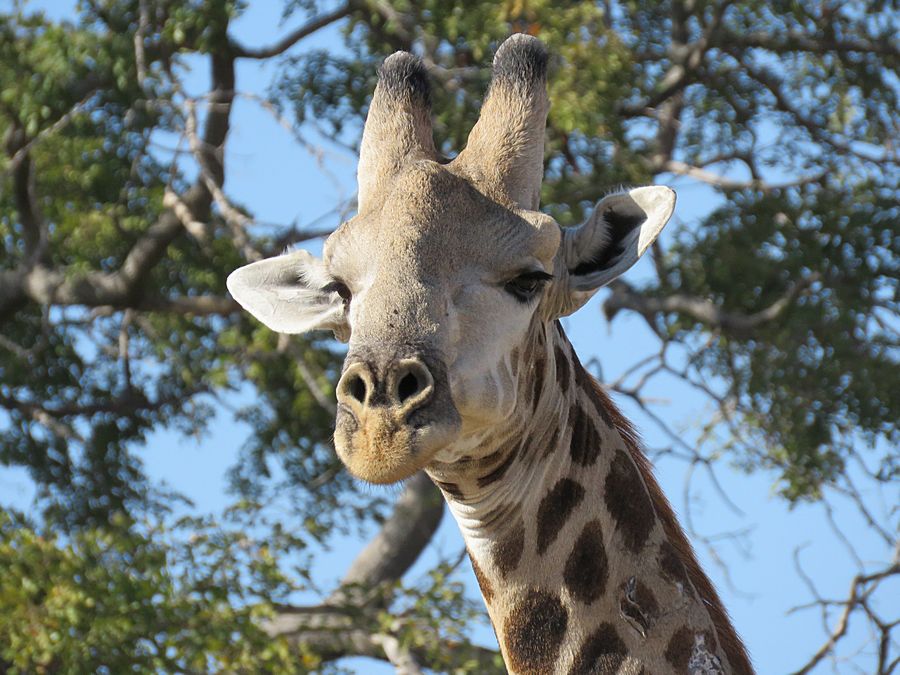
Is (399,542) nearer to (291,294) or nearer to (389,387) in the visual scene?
(291,294)

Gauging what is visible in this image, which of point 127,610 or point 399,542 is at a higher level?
point 399,542

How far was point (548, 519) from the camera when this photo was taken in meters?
3.97

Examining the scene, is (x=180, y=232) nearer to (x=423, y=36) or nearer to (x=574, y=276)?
(x=423, y=36)

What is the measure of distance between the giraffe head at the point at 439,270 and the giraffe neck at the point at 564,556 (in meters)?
0.18

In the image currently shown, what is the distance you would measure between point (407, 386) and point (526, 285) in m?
0.61

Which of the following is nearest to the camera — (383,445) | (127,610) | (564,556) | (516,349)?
(383,445)

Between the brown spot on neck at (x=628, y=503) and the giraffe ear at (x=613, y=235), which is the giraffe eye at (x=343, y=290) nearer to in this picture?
the giraffe ear at (x=613, y=235)

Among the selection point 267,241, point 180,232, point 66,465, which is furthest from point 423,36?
point 66,465

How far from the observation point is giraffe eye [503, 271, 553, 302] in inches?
150

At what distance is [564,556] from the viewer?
3.93 metres

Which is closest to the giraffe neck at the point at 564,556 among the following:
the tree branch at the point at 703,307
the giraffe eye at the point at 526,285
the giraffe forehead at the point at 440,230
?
Result: the giraffe eye at the point at 526,285

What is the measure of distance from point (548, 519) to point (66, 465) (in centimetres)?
866

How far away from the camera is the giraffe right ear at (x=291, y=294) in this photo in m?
4.10

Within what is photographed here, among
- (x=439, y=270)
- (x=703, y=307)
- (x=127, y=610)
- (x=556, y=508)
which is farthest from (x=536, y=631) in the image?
(x=703, y=307)
